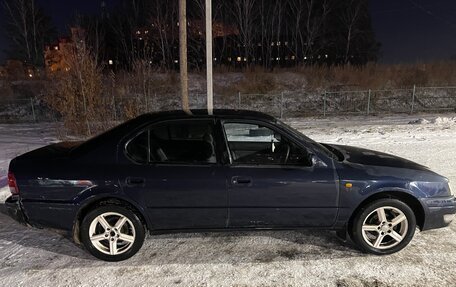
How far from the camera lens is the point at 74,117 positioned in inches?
450

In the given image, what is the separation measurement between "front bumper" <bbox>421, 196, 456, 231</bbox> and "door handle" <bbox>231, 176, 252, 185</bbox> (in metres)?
1.86

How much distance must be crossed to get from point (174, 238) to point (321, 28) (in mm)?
31531

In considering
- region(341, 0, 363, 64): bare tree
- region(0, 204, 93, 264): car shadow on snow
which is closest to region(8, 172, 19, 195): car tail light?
region(0, 204, 93, 264): car shadow on snow

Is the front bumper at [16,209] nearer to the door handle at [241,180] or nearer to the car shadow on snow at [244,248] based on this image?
the car shadow on snow at [244,248]

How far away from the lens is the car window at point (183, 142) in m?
3.58

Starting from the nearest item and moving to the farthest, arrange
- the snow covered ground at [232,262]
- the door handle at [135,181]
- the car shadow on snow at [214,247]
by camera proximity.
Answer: the snow covered ground at [232,262] → the door handle at [135,181] → the car shadow on snow at [214,247]

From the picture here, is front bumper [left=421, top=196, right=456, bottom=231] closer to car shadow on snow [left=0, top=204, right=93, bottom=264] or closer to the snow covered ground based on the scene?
the snow covered ground

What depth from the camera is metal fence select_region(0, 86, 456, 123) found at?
63.5 feet

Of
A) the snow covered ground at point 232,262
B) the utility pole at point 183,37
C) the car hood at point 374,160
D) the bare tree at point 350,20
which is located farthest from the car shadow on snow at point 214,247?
the bare tree at point 350,20

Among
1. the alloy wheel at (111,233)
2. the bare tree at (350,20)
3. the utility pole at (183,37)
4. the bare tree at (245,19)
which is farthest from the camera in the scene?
the bare tree at (350,20)

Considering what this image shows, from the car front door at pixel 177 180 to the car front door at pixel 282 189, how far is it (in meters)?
0.16

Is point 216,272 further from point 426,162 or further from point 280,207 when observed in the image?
point 426,162

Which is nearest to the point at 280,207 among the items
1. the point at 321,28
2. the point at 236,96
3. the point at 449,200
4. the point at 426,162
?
the point at 449,200

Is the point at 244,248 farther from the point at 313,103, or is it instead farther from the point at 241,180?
the point at 313,103
